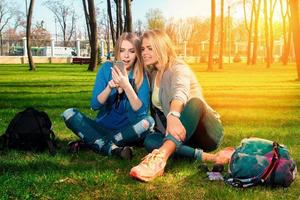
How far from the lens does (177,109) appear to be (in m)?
5.05

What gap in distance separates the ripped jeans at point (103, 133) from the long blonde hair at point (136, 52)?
0.45 metres

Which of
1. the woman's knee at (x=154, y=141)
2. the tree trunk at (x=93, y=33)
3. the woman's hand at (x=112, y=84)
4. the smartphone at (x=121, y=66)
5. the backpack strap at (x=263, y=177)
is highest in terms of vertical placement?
the tree trunk at (x=93, y=33)

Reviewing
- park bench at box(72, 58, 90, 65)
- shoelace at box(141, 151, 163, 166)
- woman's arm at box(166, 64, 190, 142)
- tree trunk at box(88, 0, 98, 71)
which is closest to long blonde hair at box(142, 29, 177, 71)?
woman's arm at box(166, 64, 190, 142)

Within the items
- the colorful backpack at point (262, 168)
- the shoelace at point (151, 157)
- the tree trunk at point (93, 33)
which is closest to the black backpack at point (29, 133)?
the shoelace at point (151, 157)

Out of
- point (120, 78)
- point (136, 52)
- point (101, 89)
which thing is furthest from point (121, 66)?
point (101, 89)

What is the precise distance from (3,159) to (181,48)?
229 ft

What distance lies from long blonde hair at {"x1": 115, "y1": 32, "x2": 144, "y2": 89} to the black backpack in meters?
1.17

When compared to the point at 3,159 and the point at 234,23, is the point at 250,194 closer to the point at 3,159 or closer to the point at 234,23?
the point at 3,159

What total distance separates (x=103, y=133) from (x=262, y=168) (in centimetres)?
222

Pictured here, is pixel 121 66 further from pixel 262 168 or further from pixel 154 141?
pixel 262 168

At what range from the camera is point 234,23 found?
106m

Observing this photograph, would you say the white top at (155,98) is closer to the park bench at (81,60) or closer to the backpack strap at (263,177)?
the backpack strap at (263,177)

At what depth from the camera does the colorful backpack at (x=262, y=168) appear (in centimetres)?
441

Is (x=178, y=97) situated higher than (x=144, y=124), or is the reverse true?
(x=178, y=97)
